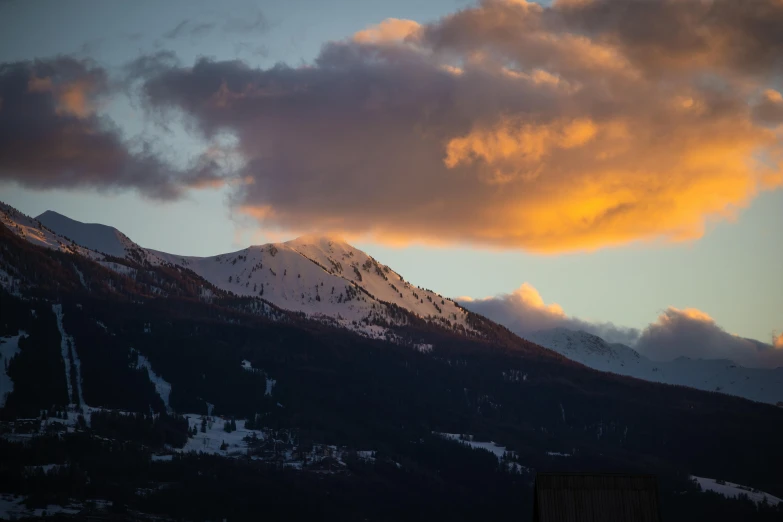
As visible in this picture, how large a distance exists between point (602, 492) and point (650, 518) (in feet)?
20.4

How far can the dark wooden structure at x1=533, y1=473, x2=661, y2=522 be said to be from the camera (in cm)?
13888

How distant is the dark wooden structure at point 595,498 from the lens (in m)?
139

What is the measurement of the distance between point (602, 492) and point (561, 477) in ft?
16.7

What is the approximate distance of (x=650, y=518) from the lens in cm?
13888

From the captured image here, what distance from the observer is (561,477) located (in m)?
141

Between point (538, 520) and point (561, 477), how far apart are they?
5.85 meters

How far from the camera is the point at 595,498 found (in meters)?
140

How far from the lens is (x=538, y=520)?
13888cm

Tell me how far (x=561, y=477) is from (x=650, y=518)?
37.0 ft
